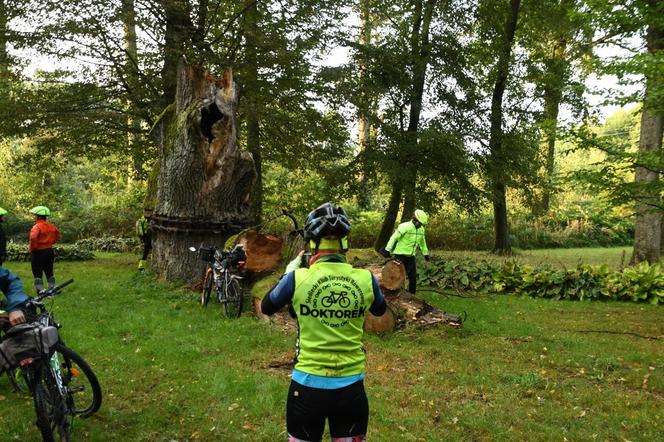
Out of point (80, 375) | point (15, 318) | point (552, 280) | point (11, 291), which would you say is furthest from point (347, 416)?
point (552, 280)

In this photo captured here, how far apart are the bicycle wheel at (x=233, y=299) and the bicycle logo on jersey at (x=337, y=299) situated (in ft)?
22.7

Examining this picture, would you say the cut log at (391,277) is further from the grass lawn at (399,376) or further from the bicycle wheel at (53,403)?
the bicycle wheel at (53,403)

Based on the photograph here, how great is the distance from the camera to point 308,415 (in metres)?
2.91

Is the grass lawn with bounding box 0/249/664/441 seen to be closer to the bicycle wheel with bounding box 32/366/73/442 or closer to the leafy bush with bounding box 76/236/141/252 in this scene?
the bicycle wheel with bounding box 32/366/73/442

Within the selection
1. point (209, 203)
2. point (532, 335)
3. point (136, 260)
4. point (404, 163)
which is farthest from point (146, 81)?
point (532, 335)

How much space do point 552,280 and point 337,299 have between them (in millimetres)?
11705

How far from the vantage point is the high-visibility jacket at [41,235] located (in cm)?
1063

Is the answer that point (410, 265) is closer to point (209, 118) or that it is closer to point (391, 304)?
point (391, 304)

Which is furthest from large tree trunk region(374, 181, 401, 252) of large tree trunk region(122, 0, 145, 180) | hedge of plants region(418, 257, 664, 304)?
large tree trunk region(122, 0, 145, 180)

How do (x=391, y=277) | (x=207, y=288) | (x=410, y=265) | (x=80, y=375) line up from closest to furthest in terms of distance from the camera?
(x=80, y=375) → (x=391, y=277) → (x=207, y=288) → (x=410, y=265)

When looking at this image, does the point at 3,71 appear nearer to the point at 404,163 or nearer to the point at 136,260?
the point at 136,260

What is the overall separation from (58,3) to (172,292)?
812 centimetres

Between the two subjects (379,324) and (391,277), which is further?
(391,277)

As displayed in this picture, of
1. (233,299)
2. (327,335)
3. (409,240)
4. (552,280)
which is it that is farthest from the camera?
(552,280)
